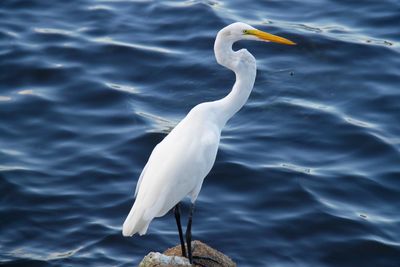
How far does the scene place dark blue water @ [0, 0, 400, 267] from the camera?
12648 millimetres

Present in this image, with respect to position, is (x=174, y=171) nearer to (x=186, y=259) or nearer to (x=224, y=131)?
(x=186, y=259)

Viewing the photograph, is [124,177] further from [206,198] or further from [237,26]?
[237,26]

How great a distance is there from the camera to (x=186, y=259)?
29.4 feet

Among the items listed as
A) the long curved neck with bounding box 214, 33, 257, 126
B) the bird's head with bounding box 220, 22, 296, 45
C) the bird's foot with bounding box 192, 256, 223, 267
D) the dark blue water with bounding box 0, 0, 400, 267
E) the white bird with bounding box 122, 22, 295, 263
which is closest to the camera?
the bird's foot with bounding box 192, 256, 223, 267

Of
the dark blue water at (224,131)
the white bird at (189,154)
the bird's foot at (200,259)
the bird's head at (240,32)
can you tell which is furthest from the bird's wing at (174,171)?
the dark blue water at (224,131)

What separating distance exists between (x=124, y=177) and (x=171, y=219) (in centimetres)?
131

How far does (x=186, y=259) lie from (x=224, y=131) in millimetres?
5934

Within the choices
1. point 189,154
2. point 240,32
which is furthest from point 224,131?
point 189,154

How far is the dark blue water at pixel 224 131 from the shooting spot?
1265 centimetres

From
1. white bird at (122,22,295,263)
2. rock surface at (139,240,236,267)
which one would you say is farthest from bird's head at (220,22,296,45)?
rock surface at (139,240,236,267)

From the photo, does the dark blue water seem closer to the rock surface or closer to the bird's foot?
the rock surface

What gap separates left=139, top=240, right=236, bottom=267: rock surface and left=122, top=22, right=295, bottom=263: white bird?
0.12 metres

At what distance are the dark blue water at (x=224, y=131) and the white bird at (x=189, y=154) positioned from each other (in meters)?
2.89

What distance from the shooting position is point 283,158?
14.1 meters
